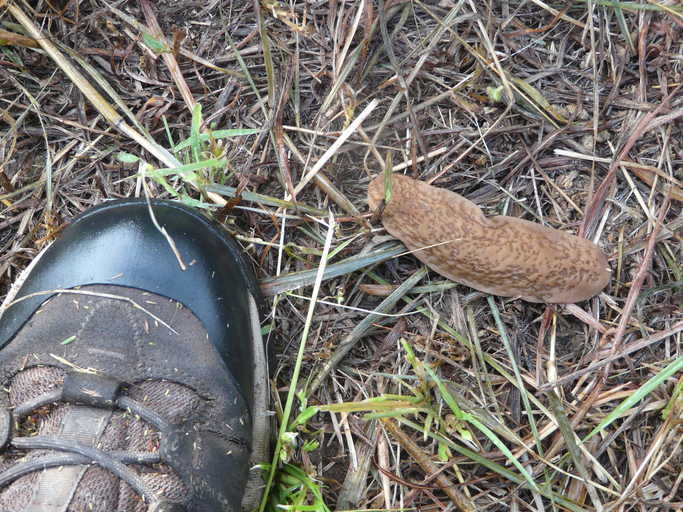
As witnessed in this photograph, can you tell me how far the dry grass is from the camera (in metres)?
2.27

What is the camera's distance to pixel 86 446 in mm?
1991

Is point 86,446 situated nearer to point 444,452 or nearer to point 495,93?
point 444,452

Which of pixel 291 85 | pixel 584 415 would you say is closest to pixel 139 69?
pixel 291 85

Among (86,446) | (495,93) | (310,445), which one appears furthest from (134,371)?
(495,93)

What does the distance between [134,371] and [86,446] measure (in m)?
0.28

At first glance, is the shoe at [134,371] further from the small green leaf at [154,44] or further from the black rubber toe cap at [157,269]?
the small green leaf at [154,44]

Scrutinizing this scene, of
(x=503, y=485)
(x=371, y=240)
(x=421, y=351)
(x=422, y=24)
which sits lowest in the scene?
(x=503, y=485)

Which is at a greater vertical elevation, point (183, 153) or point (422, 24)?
point (422, 24)

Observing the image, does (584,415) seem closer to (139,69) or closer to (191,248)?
(191,248)

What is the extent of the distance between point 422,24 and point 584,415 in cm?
165

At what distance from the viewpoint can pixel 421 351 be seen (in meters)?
2.31

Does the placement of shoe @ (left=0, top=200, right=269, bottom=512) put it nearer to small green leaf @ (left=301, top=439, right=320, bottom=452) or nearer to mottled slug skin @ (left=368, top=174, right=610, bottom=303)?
small green leaf @ (left=301, top=439, right=320, bottom=452)

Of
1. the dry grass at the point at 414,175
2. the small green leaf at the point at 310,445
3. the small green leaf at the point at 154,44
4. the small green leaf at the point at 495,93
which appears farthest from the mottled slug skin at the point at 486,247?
the small green leaf at the point at 154,44

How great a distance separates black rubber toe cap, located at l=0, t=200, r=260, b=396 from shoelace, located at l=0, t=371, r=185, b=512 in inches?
11.8
